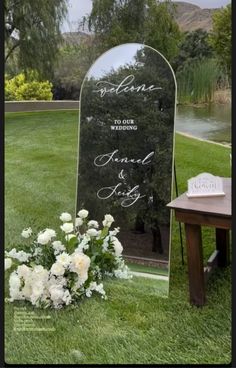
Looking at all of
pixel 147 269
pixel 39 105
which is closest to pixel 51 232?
pixel 147 269

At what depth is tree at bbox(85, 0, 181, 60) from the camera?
1610 mm

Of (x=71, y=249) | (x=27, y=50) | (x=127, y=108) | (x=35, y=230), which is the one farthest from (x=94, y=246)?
(x=27, y=50)

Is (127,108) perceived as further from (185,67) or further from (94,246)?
(94,246)

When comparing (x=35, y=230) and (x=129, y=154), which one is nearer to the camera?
(x=129, y=154)

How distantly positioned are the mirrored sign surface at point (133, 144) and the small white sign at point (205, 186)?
0.08 m

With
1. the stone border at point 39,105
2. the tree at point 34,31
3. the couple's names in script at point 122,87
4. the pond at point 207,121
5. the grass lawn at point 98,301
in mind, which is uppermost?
the tree at point 34,31

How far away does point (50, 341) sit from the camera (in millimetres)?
1633

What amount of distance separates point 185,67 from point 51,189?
2.18 ft

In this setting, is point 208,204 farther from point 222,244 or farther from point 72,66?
point 72,66

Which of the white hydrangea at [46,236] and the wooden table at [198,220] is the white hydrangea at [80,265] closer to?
the white hydrangea at [46,236]

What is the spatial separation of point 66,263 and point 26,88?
0.66 meters

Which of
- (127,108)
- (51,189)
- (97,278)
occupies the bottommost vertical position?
(97,278)

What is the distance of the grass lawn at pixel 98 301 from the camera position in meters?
1.58

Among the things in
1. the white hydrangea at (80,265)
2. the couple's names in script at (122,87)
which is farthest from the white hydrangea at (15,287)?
the couple's names in script at (122,87)
